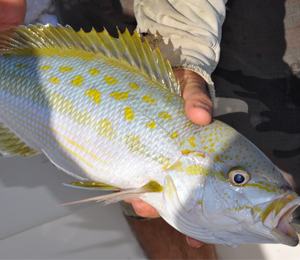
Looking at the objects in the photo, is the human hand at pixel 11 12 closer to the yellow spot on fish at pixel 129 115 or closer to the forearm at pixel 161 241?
the yellow spot on fish at pixel 129 115

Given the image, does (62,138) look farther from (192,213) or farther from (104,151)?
(192,213)

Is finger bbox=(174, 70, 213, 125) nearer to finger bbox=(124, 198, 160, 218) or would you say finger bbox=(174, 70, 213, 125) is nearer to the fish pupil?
the fish pupil

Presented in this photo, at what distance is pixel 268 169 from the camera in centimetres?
117

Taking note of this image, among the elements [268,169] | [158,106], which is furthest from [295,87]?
[158,106]

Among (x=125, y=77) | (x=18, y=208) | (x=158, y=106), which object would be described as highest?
(x=125, y=77)

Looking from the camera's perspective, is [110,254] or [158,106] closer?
[158,106]

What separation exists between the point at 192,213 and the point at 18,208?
1.87m

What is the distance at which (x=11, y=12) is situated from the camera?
2221mm

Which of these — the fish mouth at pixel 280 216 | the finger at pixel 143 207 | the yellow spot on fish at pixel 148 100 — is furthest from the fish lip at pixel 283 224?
the finger at pixel 143 207

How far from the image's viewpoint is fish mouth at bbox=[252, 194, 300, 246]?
1060 millimetres

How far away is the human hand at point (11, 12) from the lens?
219cm

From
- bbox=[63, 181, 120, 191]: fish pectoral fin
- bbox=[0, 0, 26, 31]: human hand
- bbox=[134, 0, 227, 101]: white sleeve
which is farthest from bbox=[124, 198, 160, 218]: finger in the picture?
bbox=[0, 0, 26, 31]: human hand

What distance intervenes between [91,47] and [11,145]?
0.78m

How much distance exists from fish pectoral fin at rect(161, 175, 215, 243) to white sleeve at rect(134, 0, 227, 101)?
70 centimetres
